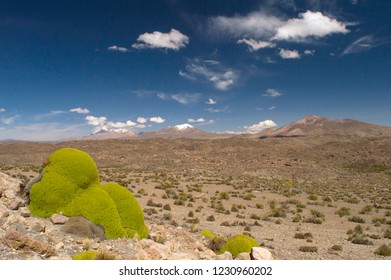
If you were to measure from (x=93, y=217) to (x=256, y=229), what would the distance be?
32.3 feet

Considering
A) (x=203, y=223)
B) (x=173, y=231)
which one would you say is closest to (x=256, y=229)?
(x=203, y=223)

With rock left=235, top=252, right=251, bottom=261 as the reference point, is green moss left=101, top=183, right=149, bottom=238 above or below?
above

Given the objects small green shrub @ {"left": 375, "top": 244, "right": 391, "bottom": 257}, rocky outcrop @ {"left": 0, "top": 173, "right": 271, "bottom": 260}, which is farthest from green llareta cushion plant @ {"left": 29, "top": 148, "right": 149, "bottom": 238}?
small green shrub @ {"left": 375, "top": 244, "right": 391, "bottom": 257}

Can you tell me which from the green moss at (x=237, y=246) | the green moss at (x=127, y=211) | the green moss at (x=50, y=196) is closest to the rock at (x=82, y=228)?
the green moss at (x=50, y=196)

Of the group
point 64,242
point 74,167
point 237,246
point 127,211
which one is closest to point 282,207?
point 237,246

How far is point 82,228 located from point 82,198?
3.86 feet

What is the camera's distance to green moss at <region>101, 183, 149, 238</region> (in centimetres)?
1012

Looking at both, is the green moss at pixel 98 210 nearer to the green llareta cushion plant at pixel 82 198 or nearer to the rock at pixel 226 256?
the green llareta cushion plant at pixel 82 198

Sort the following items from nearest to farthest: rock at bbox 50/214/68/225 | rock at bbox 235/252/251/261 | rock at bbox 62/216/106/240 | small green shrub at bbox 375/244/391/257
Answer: rock at bbox 235/252/251/261
rock at bbox 62/216/106/240
rock at bbox 50/214/68/225
small green shrub at bbox 375/244/391/257

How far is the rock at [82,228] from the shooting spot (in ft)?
28.7

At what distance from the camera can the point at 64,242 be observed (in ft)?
26.3

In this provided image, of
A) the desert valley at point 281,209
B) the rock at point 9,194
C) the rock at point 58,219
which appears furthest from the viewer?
the desert valley at point 281,209

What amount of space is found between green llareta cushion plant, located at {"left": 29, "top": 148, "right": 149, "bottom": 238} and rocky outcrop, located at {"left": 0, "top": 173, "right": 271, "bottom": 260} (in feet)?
1.03

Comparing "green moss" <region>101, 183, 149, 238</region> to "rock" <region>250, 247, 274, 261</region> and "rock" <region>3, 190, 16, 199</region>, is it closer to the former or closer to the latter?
"rock" <region>3, 190, 16, 199</region>
